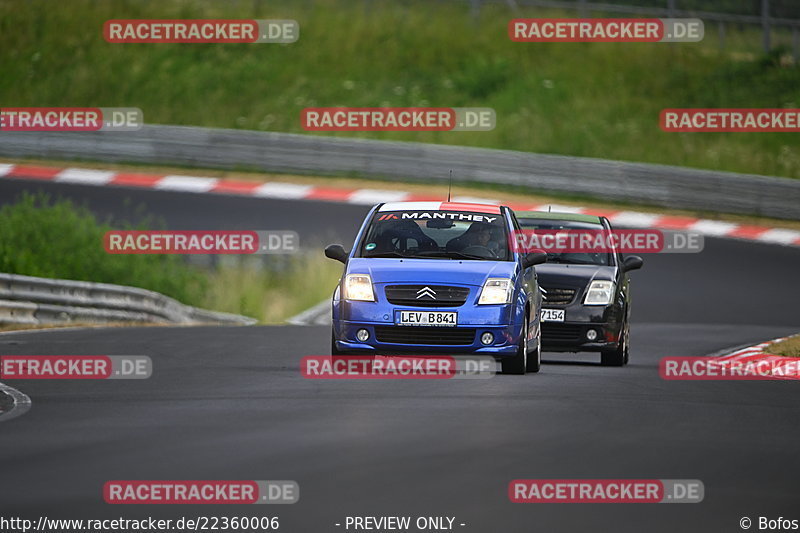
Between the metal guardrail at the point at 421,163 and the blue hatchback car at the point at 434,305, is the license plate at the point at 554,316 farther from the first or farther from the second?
the metal guardrail at the point at 421,163

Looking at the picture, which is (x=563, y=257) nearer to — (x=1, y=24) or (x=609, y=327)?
(x=609, y=327)

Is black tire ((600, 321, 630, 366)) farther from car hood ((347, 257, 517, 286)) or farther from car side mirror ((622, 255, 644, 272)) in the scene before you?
car hood ((347, 257, 517, 286))

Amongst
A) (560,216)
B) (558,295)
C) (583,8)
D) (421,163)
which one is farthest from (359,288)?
(583,8)

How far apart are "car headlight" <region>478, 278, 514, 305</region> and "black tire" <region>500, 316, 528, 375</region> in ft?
1.33

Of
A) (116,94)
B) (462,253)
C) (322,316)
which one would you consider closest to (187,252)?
(322,316)

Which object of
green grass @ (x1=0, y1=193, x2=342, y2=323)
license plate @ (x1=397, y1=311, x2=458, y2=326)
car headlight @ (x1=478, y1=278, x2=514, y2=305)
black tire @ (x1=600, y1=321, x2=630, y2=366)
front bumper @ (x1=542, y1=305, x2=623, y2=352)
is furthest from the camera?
green grass @ (x1=0, y1=193, x2=342, y2=323)

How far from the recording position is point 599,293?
1655cm

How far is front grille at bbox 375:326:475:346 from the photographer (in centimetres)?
1395

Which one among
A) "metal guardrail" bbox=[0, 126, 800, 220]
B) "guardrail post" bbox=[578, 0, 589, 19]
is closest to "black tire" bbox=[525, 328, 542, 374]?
"metal guardrail" bbox=[0, 126, 800, 220]

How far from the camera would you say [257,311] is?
87.4 ft

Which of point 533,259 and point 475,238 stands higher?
point 475,238

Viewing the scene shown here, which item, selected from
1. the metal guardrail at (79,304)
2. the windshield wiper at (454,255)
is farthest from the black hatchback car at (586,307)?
the metal guardrail at (79,304)

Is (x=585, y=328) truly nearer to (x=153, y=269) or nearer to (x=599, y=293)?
(x=599, y=293)

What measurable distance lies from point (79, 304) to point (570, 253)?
7.45m
